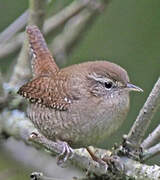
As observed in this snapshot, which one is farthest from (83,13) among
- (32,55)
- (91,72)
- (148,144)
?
(148,144)

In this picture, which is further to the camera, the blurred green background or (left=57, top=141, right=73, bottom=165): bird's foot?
the blurred green background

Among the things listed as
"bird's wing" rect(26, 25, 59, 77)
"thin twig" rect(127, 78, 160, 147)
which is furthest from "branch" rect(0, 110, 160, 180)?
"bird's wing" rect(26, 25, 59, 77)

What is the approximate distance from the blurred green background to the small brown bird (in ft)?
5.16

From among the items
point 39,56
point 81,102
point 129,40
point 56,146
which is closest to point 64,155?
point 56,146

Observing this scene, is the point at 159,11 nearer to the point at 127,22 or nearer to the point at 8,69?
the point at 127,22

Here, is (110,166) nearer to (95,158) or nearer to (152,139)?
(95,158)

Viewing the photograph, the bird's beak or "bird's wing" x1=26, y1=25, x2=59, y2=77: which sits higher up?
"bird's wing" x1=26, y1=25, x2=59, y2=77

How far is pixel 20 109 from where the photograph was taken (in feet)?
14.6

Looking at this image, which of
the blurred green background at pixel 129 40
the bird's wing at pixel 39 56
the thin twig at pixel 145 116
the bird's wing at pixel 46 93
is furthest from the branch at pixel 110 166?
the blurred green background at pixel 129 40

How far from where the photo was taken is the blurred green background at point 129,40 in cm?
A: 552

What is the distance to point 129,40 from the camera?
5703 millimetres

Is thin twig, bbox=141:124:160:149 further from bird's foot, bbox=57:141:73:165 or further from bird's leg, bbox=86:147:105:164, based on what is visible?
bird's foot, bbox=57:141:73:165

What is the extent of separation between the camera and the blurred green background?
552cm

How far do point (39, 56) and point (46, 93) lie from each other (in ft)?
1.64
